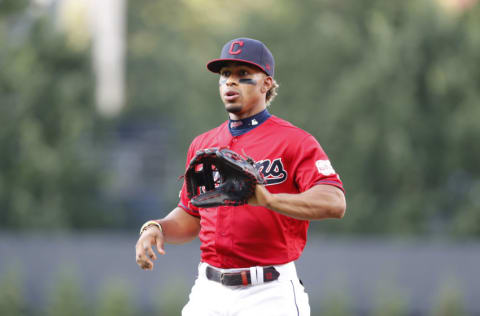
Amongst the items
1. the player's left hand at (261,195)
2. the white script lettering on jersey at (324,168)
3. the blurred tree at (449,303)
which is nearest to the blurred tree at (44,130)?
the blurred tree at (449,303)

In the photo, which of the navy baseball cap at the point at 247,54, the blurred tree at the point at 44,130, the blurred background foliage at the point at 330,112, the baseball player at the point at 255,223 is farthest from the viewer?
the blurred tree at the point at 44,130

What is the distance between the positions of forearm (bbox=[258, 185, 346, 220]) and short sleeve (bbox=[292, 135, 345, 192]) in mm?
64

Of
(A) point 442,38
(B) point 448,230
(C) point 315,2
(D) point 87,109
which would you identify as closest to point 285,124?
(B) point 448,230

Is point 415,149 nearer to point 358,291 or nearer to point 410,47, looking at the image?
point 410,47

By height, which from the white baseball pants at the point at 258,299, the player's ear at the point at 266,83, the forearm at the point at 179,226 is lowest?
the white baseball pants at the point at 258,299

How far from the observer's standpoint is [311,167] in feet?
12.5

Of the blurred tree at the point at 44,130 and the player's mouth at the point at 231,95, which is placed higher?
the blurred tree at the point at 44,130

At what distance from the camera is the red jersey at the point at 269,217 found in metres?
3.92

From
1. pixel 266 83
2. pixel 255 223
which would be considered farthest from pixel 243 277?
pixel 266 83

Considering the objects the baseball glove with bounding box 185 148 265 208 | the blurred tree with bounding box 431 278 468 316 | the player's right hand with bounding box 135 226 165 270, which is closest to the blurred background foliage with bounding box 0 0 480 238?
the blurred tree with bounding box 431 278 468 316

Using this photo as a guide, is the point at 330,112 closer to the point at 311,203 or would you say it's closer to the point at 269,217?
the point at 269,217

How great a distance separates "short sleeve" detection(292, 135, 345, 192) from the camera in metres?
3.78

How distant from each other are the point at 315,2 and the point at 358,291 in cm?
1119

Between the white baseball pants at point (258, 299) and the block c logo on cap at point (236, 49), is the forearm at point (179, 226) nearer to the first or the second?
the white baseball pants at point (258, 299)
